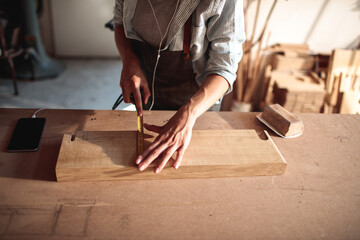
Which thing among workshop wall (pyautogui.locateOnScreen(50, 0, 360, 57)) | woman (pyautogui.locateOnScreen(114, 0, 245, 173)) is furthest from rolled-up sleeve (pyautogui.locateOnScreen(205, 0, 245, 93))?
workshop wall (pyautogui.locateOnScreen(50, 0, 360, 57))

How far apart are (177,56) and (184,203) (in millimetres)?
793

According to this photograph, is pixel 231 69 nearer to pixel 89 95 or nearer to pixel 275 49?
pixel 275 49

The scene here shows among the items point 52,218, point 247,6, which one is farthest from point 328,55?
point 52,218

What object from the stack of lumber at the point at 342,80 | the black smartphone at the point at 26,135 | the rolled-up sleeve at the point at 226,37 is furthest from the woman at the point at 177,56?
the stack of lumber at the point at 342,80

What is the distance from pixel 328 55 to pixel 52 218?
128 inches

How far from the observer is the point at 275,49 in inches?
123

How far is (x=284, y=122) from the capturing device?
Result: 1.30m

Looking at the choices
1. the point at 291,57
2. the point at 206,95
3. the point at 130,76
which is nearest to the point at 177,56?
the point at 130,76

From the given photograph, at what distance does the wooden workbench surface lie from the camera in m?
0.86

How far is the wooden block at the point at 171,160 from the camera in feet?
3.30

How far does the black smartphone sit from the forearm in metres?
0.62

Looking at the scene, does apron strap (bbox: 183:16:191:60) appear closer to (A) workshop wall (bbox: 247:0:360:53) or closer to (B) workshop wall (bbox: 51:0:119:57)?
(A) workshop wall (bbox: 247:0:360:53)

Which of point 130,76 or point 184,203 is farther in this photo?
point 130,76

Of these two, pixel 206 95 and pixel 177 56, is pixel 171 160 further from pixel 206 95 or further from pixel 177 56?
pixel 177 56
